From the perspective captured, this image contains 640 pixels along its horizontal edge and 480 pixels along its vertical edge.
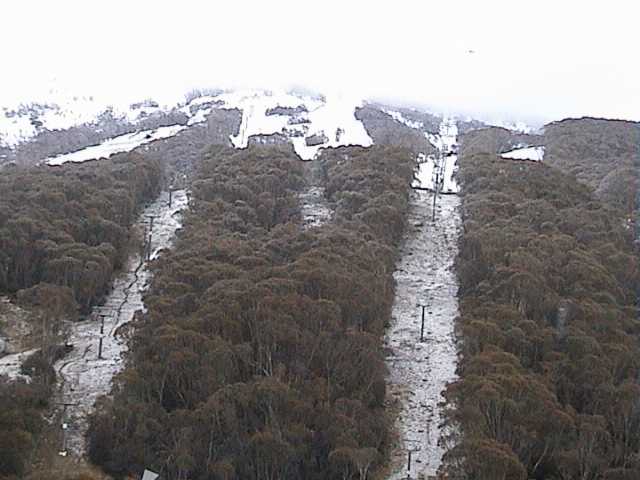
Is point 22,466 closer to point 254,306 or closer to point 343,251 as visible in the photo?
point 254,306

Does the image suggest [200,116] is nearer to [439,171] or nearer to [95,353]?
[439,171]

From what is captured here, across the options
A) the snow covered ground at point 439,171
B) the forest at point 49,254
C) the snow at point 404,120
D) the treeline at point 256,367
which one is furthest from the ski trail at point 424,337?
the snow at point 404,120

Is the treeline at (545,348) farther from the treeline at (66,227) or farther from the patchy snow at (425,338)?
the treeline at (66,227)

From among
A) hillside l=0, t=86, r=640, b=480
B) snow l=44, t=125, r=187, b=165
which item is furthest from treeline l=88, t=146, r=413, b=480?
snow l=44, t=125, r=187, b=165

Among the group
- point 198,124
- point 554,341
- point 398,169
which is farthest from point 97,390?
point 198,124

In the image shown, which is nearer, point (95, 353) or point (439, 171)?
point (95, 353)

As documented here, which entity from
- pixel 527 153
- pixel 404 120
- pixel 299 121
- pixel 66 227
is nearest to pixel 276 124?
pixel 299 121
